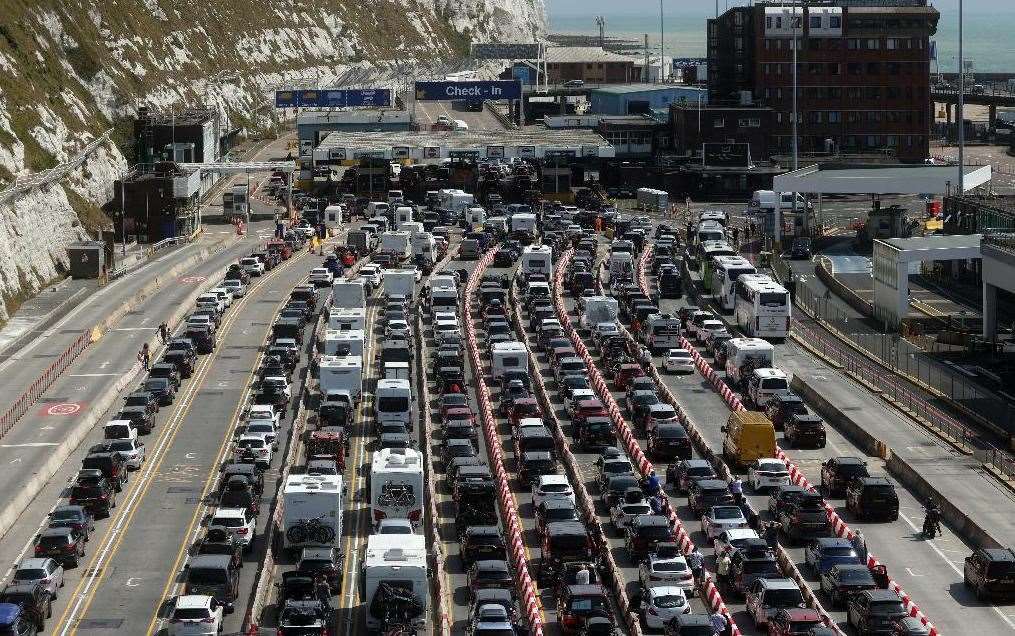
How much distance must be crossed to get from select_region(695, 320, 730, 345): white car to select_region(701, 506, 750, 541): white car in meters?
31.2

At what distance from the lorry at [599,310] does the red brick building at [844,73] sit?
71.9m

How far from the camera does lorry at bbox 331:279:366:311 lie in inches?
3784

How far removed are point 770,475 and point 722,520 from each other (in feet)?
22.3

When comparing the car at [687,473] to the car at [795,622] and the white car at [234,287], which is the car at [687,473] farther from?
the white car at [234,287]

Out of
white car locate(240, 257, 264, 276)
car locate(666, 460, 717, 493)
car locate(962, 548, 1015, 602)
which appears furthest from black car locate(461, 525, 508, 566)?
white car locate(240, 257, 264, 276)

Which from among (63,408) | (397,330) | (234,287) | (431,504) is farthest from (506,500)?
(234,287)

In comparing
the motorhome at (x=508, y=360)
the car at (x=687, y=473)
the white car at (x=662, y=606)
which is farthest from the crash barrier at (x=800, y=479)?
the motorhome at (x=508, y=360)

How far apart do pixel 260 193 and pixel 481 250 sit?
43983mm

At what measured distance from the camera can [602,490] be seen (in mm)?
61781

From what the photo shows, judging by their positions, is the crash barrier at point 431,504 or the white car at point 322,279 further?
the white car at point 322,279

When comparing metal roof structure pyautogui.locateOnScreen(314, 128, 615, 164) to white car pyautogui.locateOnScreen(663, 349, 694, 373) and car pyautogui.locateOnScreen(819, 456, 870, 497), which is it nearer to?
white car pyautogui.locateOnScreen(663, 349, 694, 373)

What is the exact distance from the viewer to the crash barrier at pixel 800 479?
160 ft

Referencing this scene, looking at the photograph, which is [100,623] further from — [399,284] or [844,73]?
[844,73]

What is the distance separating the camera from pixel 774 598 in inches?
1906
